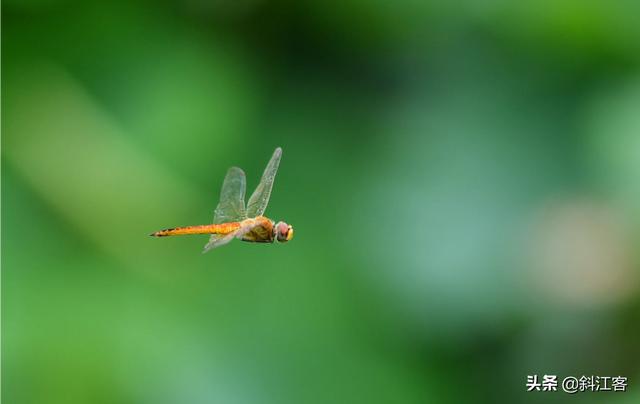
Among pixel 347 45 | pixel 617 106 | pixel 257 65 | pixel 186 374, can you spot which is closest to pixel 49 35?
pixel 257 65

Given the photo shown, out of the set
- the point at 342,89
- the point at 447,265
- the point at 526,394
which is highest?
the point at 342,89

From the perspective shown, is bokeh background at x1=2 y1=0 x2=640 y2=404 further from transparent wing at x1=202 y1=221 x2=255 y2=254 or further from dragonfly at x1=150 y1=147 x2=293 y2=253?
transparent wing at x1=202 y1=221 x2=255 y2=254

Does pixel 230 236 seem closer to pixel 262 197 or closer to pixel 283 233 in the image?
pixel 283 233

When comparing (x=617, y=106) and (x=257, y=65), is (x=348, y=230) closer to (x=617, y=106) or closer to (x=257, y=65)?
(x=257, y=65)

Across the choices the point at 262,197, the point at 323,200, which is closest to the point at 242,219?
the point at 262,197

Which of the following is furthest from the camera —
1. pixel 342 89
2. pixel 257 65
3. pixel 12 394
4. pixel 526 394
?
pixel 342 89

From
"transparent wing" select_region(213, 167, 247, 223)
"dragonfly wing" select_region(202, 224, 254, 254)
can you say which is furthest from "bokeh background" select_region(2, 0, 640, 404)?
"dragonfly wing" select_region(202, 224, 254, 254)

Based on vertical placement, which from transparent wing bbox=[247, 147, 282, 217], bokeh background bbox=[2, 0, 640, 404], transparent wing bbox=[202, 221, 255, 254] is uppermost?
bokeh background bbox=[2, 0, 640, 404]
